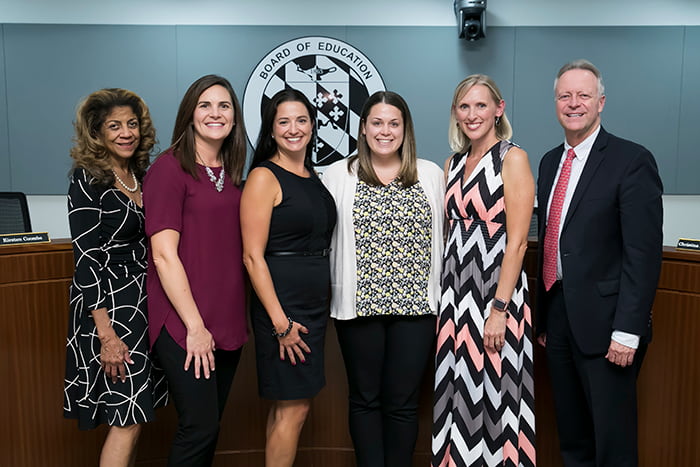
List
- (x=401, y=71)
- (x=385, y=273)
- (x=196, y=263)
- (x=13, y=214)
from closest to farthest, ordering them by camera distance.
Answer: (x=196, y=263), (x=385, y=273), (x=13, y=214), (x=401, y=71)

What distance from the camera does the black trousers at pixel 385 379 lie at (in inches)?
73.6

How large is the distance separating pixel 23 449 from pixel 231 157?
1.42 meters

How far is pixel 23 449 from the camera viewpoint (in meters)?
2.04

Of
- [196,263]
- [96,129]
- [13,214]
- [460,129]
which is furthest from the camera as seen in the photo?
[13,214]

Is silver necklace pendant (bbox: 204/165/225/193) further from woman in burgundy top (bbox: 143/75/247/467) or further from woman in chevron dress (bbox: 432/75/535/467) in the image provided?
Answer: woman in chevron dress (bbox: 432/75/535/467)

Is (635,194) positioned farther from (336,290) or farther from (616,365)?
(336,290)

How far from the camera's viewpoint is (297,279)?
1753mm

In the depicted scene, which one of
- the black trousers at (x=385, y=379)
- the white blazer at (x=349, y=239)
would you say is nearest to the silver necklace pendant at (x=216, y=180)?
the white blazer at (x=349, y=239)

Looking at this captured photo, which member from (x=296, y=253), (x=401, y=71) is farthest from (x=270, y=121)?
(x=401, y=71)

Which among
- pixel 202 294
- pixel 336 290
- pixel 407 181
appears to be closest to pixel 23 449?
pixel 202 294

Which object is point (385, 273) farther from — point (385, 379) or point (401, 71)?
point (401, 71)

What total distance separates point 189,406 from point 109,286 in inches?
17.5

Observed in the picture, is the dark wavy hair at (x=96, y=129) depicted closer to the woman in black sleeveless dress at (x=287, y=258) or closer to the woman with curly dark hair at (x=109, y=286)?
the woman with curly dark hair at (x=109, y=286)

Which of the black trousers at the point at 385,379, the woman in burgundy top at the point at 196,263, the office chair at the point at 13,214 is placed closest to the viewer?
the woman in burgundy top at the point at 196,263
